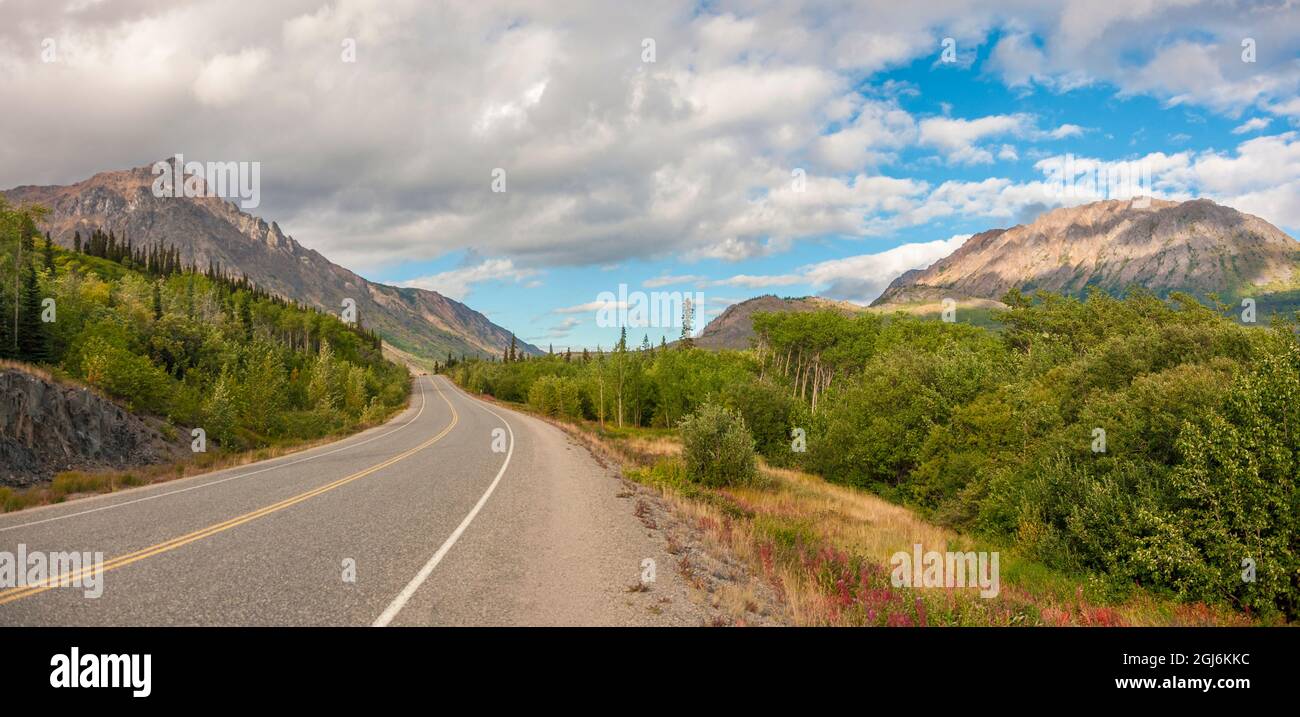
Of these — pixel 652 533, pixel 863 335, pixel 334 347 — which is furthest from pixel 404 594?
pixel 334 347

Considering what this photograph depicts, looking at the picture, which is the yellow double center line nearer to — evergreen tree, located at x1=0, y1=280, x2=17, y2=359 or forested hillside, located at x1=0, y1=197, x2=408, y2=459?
forested hillside, located at x1=0, y1=197, x2=408, y2=459

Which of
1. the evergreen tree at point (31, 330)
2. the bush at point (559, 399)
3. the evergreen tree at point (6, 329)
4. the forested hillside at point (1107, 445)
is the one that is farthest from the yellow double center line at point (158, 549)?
the bush at point (559, 399)

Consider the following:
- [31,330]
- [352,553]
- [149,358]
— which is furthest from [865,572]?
[31,330]

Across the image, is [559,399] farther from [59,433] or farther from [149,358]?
[59,433]

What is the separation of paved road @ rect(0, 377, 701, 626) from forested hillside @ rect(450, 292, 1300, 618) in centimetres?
1064

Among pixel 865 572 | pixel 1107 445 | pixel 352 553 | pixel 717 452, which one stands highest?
pixel 1107 445

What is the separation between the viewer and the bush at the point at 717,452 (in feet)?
72.4

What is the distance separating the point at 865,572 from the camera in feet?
35.2

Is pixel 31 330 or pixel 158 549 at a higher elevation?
pixel 31 330

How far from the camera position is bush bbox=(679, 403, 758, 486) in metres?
22.1

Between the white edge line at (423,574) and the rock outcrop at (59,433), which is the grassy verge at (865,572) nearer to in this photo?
the white edge line at (423,574)

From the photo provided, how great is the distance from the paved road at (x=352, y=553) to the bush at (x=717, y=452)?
18.6 feet

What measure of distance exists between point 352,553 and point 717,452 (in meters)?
15.0
